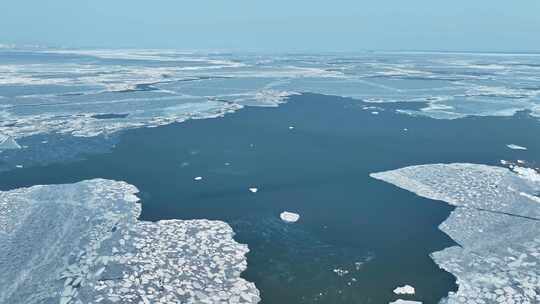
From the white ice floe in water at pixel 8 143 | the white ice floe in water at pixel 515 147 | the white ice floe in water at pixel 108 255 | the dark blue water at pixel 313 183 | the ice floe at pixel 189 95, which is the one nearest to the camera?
the white ice floe in water at pixel 108 255

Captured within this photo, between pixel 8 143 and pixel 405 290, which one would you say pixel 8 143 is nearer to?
pixel 8 143

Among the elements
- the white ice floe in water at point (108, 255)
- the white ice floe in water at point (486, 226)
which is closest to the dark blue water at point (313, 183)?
the white ice floe in water at point (486, 226)

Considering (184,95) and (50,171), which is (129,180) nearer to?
(50,171)

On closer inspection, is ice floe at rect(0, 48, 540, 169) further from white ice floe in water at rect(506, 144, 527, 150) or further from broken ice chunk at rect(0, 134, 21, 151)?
white ice floe in water at rect(506, 144, 527, 150)

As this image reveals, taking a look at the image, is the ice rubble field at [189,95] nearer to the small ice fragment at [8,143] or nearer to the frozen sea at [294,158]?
the frozen sea at [294,158]

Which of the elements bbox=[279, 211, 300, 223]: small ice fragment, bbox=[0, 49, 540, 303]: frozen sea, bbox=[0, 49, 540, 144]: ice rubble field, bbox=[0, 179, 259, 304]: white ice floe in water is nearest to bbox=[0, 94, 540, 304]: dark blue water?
bbox=[0, 49, 540, 303]: frozen sea

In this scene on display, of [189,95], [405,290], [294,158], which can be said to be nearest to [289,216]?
[405,290]

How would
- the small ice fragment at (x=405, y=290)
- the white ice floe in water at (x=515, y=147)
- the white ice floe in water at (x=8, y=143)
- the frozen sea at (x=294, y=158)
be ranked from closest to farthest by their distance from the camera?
the small ice fragment at (x=405, y=290)
the frozen sea at (x=294, y=158)
the white ice floe in water at (x=8, y=143)
the white ice floe in water at (x=515, y=147)
